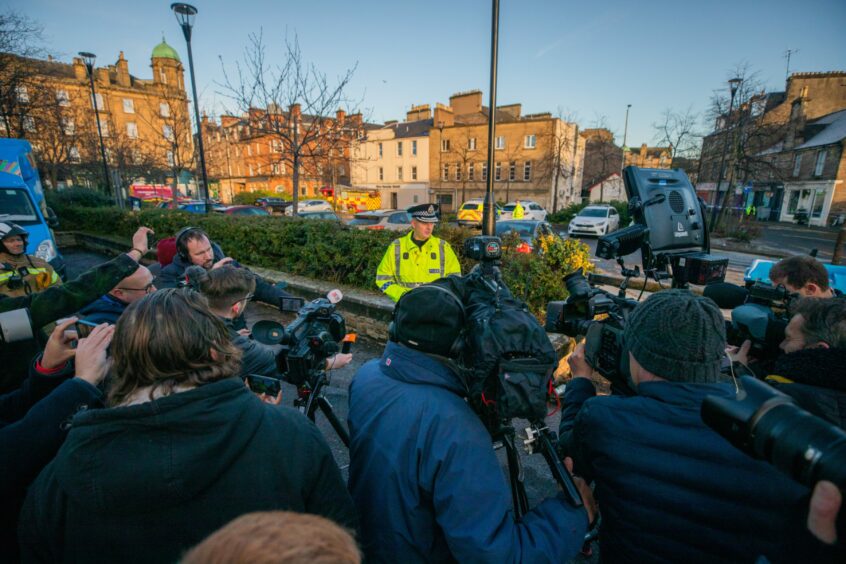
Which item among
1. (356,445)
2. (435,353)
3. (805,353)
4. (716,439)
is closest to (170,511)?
(356,445)

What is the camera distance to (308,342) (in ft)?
7.29

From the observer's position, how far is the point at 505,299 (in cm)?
159

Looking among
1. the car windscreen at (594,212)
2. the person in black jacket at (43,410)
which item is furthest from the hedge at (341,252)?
the car windscreen at (594,212)

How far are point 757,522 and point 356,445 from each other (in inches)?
50.2

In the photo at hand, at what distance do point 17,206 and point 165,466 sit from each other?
1145 centimetres

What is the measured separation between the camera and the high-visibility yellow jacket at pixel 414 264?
14.7 feet

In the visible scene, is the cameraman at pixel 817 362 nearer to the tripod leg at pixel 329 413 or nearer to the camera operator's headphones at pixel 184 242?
the tripod leg at pixel 329 413

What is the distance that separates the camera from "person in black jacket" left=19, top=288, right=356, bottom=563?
1.05 m

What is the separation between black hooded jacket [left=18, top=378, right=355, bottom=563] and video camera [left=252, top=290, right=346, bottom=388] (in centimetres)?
94

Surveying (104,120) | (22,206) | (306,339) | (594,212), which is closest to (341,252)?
(306,339)

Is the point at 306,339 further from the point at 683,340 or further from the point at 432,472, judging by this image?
the point at 683,340

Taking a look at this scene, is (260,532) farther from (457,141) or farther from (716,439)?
(457,141)

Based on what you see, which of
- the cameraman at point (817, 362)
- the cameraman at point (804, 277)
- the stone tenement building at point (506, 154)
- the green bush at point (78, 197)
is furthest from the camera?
the stone tenement building at point (506, 154)

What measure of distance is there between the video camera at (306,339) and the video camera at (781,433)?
1.84 m
